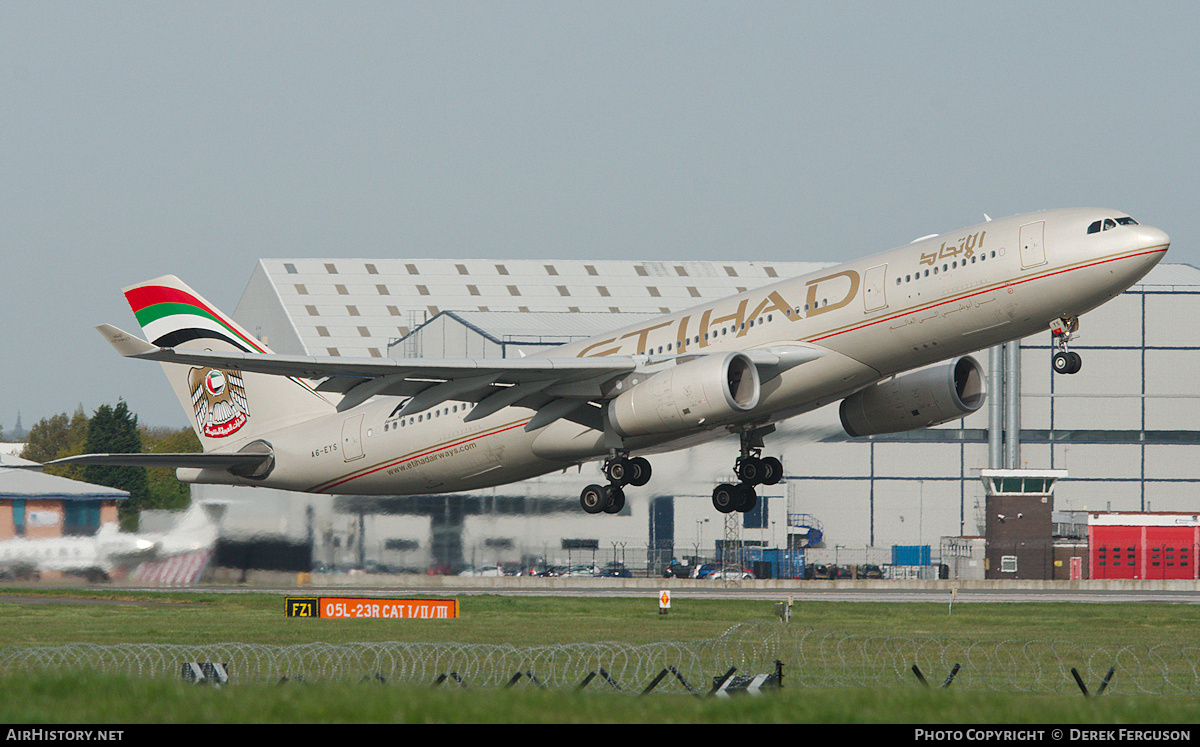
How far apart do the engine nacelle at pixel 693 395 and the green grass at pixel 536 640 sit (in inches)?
328

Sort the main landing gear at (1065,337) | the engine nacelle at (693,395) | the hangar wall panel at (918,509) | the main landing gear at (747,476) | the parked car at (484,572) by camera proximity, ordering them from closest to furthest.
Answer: the main landing gear at (1065,337) → the engine nacelle at (693,395) → the main landing gear at (747,476) → the parked car at (484,572) → the hangar wall panel at (918,509)

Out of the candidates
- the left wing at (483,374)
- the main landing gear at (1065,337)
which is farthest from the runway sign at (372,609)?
the main landing gear at (1065,337)

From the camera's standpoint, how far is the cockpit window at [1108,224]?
26.7m

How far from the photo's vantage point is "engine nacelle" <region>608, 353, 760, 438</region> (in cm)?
2855

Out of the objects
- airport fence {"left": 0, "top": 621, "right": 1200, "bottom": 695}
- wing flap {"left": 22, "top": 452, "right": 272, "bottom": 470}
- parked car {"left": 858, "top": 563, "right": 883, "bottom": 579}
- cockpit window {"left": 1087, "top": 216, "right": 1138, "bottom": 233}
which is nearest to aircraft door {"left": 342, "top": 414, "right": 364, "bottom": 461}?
wing flap {"left": 22, "top": 452, "right": 272, "bottom": 470}

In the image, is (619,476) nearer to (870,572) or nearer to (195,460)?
(195,460)

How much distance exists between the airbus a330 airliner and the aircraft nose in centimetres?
4

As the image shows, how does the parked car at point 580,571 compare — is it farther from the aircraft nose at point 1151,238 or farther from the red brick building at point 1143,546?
the aircraft nose at point 1151,238

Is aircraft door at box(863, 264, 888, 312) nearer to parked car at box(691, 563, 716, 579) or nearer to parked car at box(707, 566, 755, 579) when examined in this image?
parked car at box(707, 566, 755, 579)

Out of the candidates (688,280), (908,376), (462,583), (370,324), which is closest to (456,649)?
(908,376)

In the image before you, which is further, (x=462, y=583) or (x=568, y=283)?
(x=568, y=283)

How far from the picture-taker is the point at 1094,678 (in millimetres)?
29000
